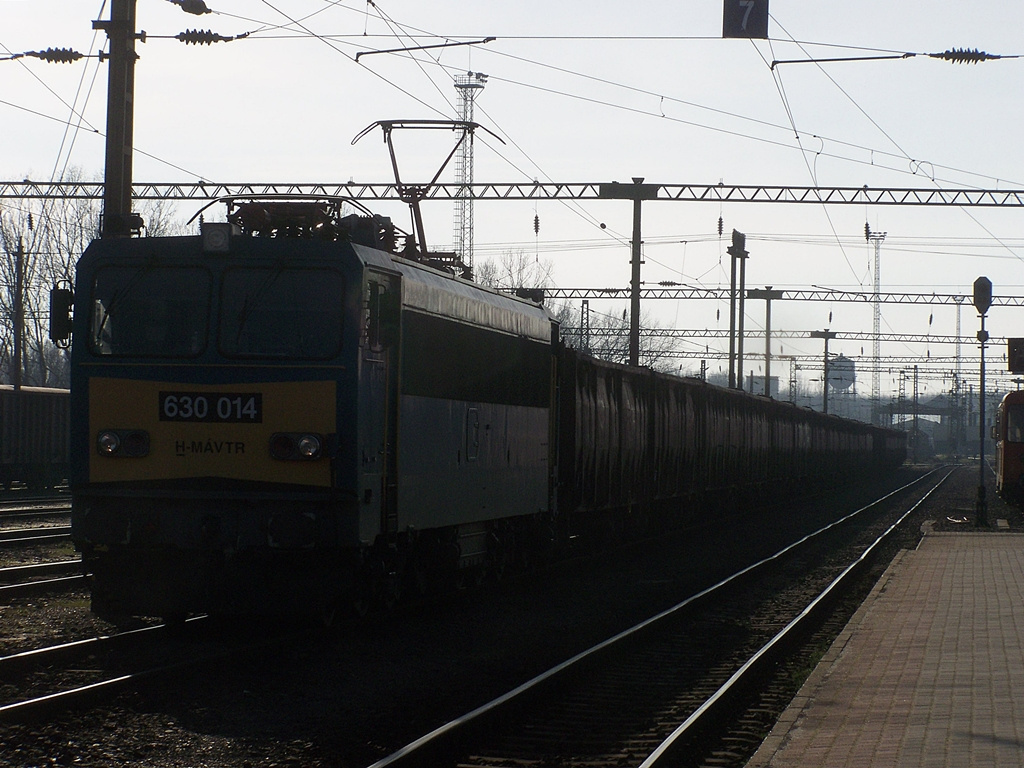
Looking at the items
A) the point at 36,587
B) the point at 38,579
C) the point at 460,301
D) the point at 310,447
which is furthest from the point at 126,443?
the point at 38,579

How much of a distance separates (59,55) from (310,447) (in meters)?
10.3

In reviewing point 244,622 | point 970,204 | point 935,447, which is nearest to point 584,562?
point 244,622

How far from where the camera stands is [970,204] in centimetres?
3231

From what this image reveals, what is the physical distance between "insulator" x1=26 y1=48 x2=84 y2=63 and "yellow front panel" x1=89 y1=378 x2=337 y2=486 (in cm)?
898

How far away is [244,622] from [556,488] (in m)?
5.52

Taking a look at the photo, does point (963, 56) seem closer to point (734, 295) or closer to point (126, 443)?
point (126, 443)

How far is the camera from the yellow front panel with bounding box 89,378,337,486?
9.78m

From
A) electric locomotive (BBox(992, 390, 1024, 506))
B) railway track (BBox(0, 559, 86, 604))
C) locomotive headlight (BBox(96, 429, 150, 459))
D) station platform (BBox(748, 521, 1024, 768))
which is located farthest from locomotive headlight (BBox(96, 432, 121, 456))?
electric locomotive (BBox(992, 390, 1024, 506))

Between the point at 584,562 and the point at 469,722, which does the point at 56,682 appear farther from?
the point at 584,562

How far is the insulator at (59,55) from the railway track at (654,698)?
35.0 ft

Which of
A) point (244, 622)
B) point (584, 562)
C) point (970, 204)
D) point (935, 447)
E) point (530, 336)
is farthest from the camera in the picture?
point (935, 447)

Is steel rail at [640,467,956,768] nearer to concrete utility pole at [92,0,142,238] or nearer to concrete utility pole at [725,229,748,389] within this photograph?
concrete utility pole at [92,0,142,238]

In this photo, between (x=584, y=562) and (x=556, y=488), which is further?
(x=584, y=562)

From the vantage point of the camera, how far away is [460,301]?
12102 mm
